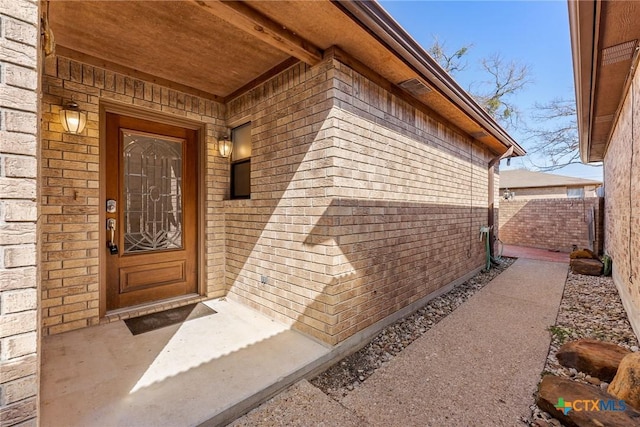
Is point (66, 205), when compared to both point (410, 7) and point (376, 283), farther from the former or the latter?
point (410, 7)

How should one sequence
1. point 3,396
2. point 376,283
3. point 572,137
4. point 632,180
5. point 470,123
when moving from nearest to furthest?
point 3,396 < point 376,283 < point 632,180 < point 470,123 < point 572,137

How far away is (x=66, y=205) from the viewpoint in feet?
9.39

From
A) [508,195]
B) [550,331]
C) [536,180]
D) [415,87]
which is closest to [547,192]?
[536,180]

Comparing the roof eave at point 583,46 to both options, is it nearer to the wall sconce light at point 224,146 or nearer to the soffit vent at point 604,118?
the soffit vent at point 604,118

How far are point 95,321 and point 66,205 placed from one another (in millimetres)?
1246

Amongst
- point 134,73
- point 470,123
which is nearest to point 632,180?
point 470,123

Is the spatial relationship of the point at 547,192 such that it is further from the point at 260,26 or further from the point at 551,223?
the point at 260,26

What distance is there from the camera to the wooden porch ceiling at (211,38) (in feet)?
7.12

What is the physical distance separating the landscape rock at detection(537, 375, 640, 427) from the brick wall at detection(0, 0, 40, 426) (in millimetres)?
2944

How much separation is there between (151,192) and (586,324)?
18.4ft

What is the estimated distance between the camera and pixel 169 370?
2.26 metres

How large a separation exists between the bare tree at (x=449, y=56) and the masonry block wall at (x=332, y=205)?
31.1 ft

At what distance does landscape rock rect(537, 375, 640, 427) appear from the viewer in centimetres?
174

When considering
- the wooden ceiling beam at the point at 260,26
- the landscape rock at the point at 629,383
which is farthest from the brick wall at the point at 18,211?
the landscape rock at the point at 629,383
